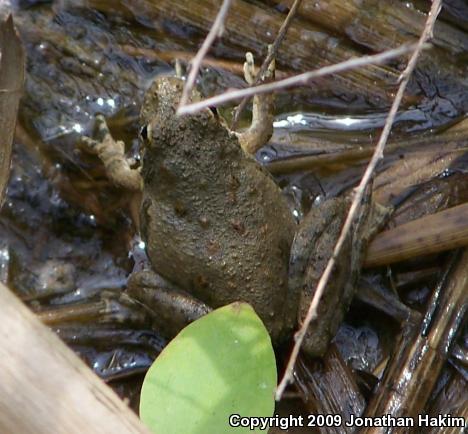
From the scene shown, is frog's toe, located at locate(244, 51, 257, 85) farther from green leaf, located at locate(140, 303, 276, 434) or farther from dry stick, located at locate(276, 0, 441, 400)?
green leaf, located at locate(140, 303, 276, 434)

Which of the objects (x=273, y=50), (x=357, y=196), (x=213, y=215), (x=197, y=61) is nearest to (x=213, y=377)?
(x=357, y=196)

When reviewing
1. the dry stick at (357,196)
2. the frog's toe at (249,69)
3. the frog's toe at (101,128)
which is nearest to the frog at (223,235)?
the frog's toe at (249,69)

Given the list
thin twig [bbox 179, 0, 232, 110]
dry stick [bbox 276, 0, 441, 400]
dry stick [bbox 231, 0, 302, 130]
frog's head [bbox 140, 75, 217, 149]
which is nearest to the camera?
thin twig [bbox 179, 0, 232, 110]

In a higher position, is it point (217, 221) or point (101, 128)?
point (217, 221)

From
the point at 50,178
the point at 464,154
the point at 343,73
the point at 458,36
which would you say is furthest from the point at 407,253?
the point at 50,178

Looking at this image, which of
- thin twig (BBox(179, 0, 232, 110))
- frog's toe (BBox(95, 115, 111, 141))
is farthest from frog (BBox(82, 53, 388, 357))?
thin twig (BBox(179, 0, 232, 110))

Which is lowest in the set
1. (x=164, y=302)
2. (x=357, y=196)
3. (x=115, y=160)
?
(x=164, y=302)

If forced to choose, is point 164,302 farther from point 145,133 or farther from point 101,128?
point 101,128
